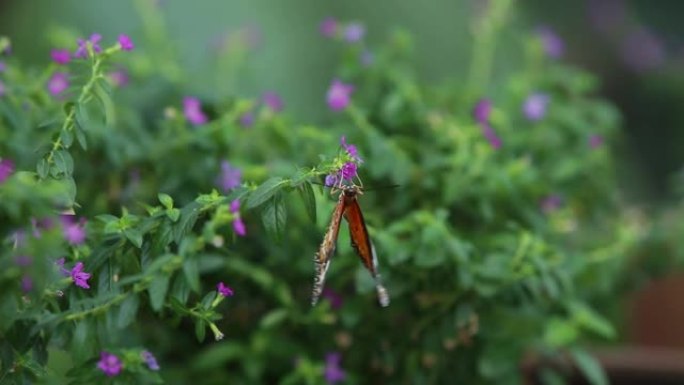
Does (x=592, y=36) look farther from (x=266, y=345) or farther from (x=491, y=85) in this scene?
(x=266, y=345)

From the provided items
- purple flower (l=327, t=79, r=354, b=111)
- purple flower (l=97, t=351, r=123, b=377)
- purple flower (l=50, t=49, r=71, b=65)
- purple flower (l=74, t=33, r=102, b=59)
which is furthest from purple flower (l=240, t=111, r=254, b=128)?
purple flower (l=97, t=351, r=123, b=377)

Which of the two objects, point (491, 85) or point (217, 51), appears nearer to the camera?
point (217, 51)

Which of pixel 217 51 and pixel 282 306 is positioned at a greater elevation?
pixel 217 51

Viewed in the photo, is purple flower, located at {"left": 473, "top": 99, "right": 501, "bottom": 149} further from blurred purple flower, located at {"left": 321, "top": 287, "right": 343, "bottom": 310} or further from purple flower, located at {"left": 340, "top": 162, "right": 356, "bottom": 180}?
purple flower, located at {"left": 340, "top": 162, "right": 356, "bottom": 180}

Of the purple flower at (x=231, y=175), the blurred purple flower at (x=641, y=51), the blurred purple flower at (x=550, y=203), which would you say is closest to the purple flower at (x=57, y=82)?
the purple flower at (x=231, y=175)

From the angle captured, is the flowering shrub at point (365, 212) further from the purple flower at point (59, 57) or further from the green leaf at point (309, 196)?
the green leaf at point (309, 196)

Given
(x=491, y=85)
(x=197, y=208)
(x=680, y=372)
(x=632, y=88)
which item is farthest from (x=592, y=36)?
(x=197, y=208)

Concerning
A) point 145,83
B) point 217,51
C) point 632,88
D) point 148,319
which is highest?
point 632,88
